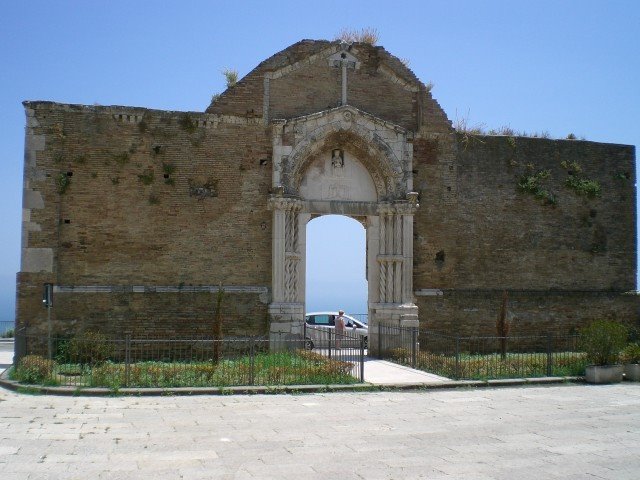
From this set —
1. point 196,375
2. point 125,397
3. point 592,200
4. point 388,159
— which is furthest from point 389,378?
point 592,200

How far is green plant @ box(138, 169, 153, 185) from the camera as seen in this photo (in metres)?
19.1

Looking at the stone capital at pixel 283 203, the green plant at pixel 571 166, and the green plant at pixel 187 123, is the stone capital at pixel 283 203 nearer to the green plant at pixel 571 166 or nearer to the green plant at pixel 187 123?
the green plant at pixel 187 123

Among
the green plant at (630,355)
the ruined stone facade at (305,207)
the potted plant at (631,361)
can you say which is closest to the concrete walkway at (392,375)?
the ruined stone facade at (305,207)

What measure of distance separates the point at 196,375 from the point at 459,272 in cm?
917

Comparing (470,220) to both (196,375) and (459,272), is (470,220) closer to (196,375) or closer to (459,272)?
(459,272)

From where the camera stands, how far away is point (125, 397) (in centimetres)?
1362

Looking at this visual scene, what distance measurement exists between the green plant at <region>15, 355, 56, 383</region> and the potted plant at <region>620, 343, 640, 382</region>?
41.5 ft

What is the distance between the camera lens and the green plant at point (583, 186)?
22469mm

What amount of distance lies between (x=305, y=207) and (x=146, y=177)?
14.2 feet

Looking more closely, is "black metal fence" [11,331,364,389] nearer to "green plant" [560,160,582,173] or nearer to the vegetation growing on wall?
the vegetation growing on wall

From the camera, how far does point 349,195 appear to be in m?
20.8

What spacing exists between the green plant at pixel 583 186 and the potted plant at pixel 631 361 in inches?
239

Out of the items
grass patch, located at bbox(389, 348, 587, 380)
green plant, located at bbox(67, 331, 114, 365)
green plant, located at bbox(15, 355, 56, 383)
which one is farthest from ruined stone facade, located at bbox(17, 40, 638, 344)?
green plant, located at bbox(15, 355, 56, 383)

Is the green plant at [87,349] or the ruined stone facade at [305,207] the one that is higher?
the ruined stone facade at [305,207]
